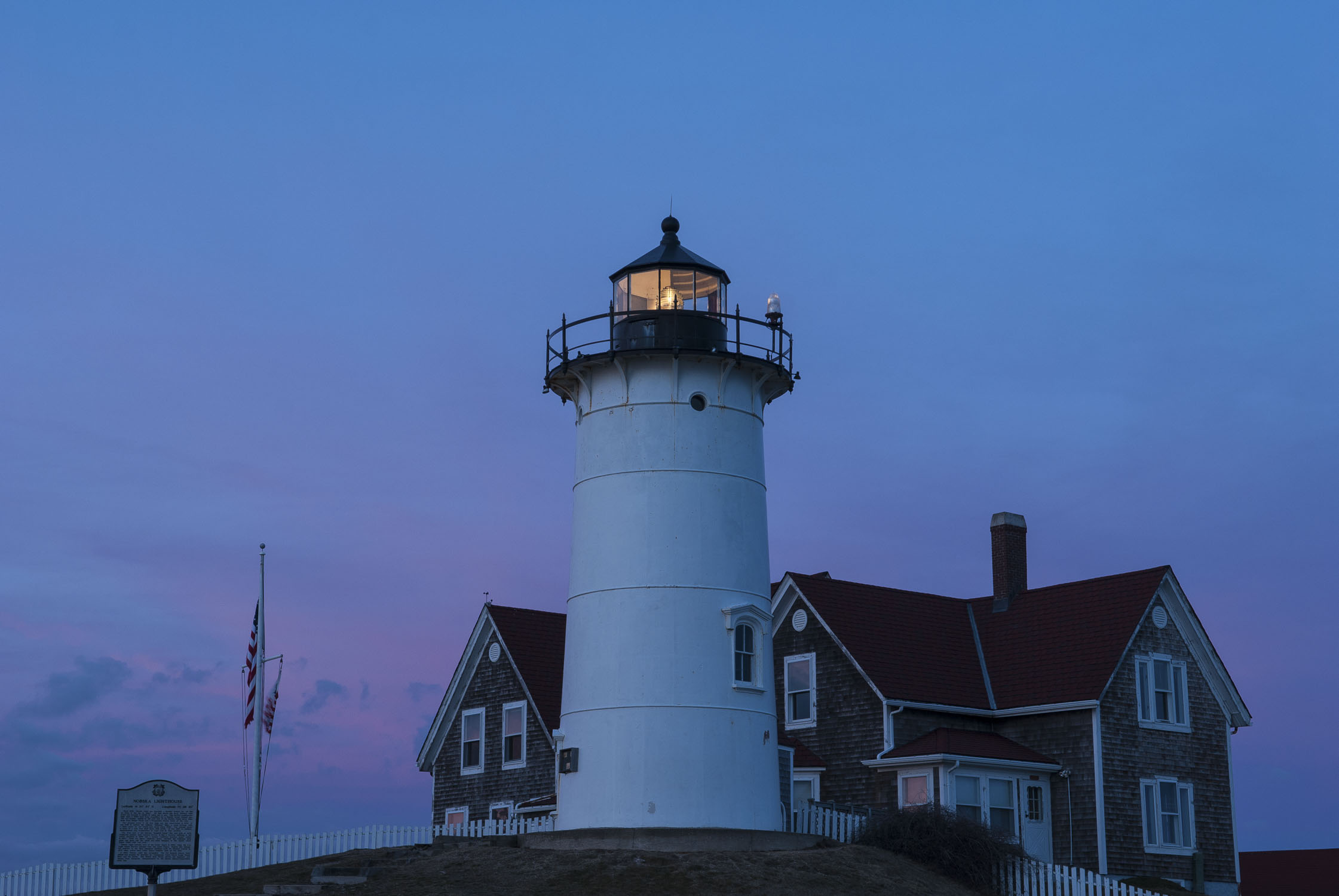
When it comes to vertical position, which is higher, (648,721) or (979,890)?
(648,721)

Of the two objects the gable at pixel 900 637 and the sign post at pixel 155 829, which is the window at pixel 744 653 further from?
the sign post at pixel 155 829

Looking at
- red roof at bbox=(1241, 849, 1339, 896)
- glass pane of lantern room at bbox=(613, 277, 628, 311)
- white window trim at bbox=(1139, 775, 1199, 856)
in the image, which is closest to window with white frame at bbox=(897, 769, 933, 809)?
white window trim at bbox=(1139, 775, 1199, 856)

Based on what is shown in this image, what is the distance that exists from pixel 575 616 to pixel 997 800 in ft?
34.9

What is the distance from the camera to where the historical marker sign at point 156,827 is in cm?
2384

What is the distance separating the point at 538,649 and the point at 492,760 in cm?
284

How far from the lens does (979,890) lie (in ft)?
87.9

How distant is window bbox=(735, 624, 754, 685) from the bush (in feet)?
12.1

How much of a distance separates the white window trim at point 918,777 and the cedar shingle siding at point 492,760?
7828 mm

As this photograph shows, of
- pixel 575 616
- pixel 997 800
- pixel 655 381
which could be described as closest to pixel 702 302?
pixel 655 381

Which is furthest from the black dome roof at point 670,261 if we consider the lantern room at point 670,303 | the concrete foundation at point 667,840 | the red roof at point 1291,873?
the red roof at point 1291,873

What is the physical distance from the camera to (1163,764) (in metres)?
34.8

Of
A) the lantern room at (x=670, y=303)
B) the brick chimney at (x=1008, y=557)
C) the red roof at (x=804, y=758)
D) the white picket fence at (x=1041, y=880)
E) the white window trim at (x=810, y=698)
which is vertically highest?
the lantern room at (x=670, y=303)

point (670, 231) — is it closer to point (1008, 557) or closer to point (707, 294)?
point (707, 294)

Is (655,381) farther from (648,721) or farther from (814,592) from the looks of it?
(814,592)
